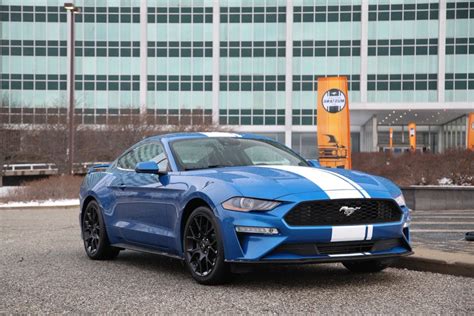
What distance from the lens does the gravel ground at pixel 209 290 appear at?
5.81 metres

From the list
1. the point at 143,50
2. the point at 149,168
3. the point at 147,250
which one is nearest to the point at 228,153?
the point at 149,168

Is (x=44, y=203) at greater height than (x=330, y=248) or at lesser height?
lesser

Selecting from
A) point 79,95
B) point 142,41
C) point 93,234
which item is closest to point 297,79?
point 142,41

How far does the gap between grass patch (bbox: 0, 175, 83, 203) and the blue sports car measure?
56.7 feet

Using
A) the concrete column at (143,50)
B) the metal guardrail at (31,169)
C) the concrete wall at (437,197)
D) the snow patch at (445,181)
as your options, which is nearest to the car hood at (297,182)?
the concrete wall at (437,197)

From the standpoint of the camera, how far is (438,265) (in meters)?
7.39

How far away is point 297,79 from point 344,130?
180 ft

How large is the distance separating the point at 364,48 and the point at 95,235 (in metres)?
64.6

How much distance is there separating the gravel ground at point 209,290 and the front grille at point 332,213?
0.61 m

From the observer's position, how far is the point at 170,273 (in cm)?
777

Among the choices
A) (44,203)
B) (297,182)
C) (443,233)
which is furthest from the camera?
(44,203)

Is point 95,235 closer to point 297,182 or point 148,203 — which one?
point 148,203

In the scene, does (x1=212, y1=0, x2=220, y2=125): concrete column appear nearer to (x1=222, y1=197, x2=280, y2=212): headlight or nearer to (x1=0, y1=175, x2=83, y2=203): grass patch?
(x1=0, y1=175, x2=83, y2=203): grass patch

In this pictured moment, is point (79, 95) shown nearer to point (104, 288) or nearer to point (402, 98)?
point (402, 98)
